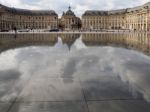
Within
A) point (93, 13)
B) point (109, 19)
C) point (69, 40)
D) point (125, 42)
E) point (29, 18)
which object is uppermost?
point (93, 13)

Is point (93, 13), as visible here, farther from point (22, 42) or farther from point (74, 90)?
point (74, 90)

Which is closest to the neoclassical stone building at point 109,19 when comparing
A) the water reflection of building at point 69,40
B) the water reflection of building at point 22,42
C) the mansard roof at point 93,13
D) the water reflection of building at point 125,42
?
the mansard roof at point 93,13

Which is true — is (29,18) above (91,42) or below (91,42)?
above

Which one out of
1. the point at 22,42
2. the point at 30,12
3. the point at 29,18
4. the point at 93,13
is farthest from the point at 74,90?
the point at 30,12

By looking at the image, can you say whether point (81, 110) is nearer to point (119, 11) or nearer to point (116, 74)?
point (116, 74)

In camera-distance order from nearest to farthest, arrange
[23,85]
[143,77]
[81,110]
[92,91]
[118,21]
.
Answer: [81,110], [92,91], [23,85], [143,77], [118,21]

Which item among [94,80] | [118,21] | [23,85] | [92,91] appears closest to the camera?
[92,91]

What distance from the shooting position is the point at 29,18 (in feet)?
493

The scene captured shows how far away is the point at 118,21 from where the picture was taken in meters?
147

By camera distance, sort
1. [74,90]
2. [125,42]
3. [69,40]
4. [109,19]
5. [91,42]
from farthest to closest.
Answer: [109,19] < [69,40] < [125,42] < [91,42] < [74,90]

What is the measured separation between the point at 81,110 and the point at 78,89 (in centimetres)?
162

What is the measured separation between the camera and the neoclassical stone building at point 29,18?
133m

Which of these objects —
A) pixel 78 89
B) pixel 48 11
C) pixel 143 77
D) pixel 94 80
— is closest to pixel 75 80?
pixel 94 80

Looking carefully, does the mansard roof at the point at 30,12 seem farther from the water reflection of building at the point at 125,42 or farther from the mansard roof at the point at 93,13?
the water reflection of building at the point at 125,42
